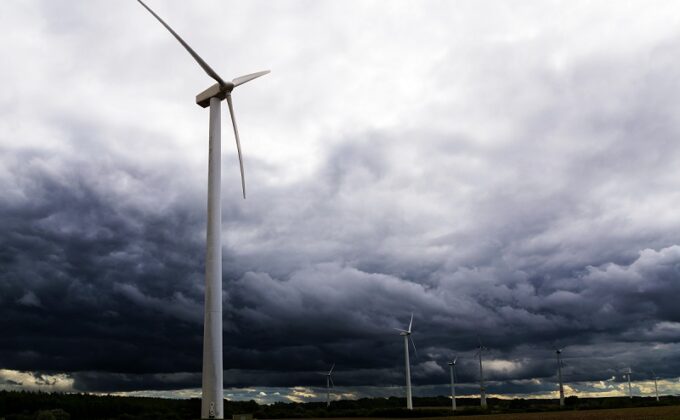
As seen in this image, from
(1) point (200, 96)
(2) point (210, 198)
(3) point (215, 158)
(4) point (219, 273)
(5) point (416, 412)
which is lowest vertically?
(5) point (416, 412)

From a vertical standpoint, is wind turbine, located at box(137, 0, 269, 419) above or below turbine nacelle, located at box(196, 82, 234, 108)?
below

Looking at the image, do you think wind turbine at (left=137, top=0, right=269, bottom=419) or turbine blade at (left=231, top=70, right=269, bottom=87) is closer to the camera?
wind turbine at (left=137, top=0, right=269, bottom=419)

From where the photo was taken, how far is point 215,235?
49625 millimetres

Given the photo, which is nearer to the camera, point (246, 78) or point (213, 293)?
point (213, 293)

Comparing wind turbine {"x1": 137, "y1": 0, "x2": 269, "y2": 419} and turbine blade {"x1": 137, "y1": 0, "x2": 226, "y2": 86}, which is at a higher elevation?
turbine blade {"x1": 137, "y1": 0, "x2": 226, "y2": 86}

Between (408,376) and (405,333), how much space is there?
15.5 metres

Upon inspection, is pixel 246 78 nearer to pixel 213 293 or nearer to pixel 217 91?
pixel 217 91

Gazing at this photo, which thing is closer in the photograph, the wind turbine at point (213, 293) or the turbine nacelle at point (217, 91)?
the wind turbine at point (213, 293)

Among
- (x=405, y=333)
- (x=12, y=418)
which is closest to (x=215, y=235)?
(x=12, y=418)

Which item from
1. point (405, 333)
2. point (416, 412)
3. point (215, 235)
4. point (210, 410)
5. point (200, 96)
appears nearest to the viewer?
point (210, 410)

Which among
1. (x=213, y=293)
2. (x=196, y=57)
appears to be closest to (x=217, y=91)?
(x=196, y=57)

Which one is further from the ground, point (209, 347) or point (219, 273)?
point (219, 273)

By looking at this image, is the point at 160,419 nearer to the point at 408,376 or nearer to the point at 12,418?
the point at 12,418

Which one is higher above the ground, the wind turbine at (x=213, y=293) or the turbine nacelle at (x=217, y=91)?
the turbine nacelle at (x=217, y=91)
